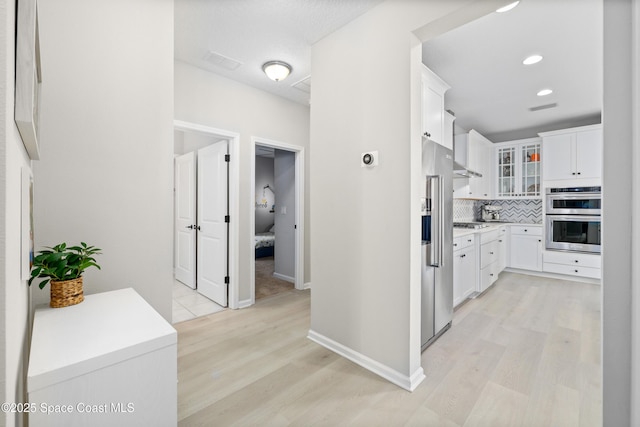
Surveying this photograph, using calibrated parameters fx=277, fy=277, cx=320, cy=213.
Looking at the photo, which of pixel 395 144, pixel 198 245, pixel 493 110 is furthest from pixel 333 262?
pixel 493 110

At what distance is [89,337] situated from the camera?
1.02 meters

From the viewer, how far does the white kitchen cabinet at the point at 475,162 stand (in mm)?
4379

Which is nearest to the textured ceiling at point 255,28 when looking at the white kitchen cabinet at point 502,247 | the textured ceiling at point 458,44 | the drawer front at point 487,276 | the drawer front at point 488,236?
the textured ceiling at point 458,44

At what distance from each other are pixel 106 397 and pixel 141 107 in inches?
64.8

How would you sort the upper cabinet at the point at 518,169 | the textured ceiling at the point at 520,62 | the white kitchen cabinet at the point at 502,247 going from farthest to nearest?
1. the upper cabinet at the point at 518,169
2. the white kitchen cabinet at the point at 502,247
3. the textured ceiling at the point at 520,62

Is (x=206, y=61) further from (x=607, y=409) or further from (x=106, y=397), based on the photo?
(x=607, y=409)

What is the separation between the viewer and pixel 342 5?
6.77 ft

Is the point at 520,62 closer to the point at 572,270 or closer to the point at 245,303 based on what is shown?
the point at 572,270

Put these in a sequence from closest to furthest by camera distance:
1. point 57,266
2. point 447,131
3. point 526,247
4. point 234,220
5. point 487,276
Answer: point 57,266
point 447,131
point 234,220
point 487,276
point 526,247

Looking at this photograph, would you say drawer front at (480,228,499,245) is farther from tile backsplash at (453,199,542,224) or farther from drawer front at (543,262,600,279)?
drawer front at (543,262,600,279)

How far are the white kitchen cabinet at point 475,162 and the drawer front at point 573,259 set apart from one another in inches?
54.7

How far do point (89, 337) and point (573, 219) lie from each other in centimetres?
611

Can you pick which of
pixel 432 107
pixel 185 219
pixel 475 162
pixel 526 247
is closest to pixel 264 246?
pixel 185 219

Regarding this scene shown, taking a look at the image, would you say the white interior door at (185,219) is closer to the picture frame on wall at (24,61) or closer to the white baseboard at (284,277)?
the white baseboard at (284,277)
